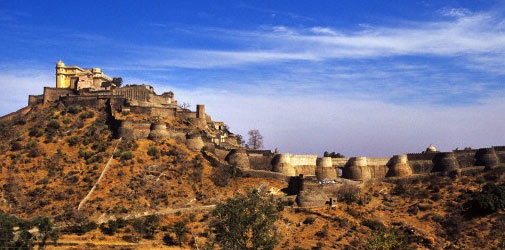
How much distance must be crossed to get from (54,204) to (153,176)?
8549 mm

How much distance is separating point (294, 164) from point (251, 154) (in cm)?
419

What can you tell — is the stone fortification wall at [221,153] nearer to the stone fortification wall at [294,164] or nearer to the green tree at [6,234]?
the stone fortification wall at [294,164]

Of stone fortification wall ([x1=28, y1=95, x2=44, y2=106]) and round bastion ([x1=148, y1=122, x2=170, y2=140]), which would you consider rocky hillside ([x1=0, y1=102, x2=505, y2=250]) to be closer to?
round bastion ([x1=148, y1=122, x2=170, y2=140])

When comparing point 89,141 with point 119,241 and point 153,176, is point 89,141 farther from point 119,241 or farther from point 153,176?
point 119,241

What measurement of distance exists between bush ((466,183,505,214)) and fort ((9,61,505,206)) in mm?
6265

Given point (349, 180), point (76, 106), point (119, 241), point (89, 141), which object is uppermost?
point (76, 106)

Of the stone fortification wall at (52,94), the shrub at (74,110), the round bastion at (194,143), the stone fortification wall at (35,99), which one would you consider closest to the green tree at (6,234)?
the round bastion at (194,143)

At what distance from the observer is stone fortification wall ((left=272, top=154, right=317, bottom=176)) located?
2380 inches

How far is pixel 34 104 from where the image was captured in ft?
223

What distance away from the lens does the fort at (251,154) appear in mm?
57628

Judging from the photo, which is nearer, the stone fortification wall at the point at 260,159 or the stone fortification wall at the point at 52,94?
the stone fortification wall at the point at 260,159

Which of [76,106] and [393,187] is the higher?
[76,106]

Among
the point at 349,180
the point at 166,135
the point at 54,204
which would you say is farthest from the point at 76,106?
the point at 349,180

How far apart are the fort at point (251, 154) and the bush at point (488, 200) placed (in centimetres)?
626
